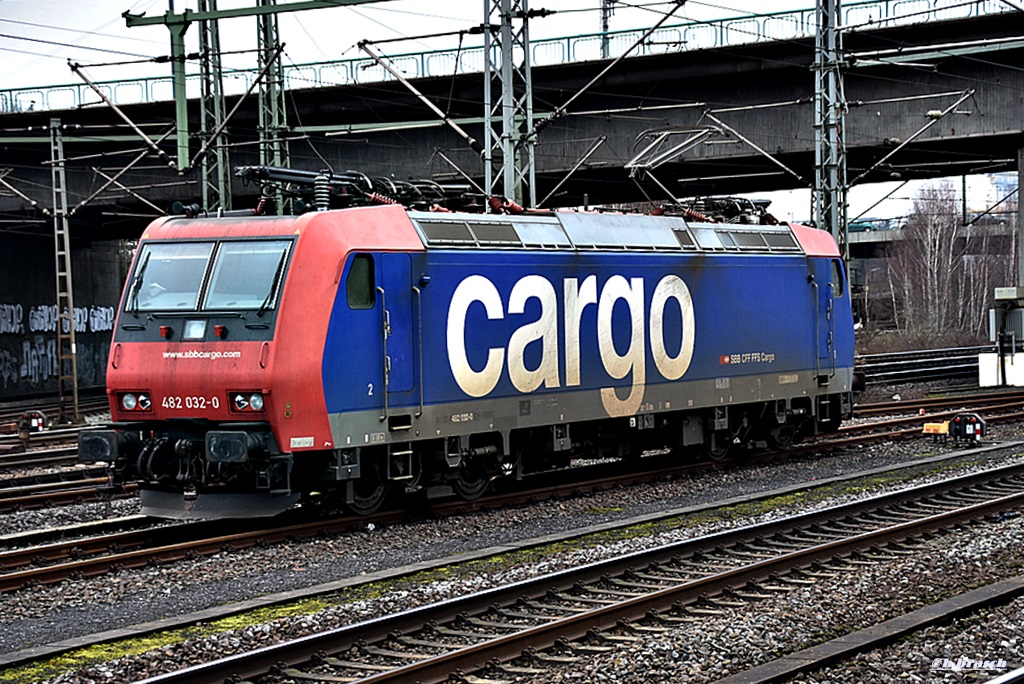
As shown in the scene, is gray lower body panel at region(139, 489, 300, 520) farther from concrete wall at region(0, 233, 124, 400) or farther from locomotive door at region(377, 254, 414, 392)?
concrete wall at region(0, 233, 124, 400)

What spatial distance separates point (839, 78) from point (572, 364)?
13.1 m

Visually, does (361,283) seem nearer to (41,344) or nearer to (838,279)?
(838,279)

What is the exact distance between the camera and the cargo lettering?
52.4ft

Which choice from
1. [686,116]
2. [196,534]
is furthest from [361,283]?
[686,116]

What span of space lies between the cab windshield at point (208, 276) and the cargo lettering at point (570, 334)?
2472 millimetres

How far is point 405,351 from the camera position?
15.2m

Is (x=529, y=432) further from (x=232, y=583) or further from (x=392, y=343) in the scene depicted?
(x=232, y=583)

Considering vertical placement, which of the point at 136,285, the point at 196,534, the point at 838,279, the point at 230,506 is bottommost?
the point at 196,534

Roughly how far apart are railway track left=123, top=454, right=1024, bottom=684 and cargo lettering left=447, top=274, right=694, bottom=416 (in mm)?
4104

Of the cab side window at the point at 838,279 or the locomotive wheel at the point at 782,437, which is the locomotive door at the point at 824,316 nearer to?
the cab side window at the point at 838,279

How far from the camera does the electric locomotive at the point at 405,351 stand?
1398cm

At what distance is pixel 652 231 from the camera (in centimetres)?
1898

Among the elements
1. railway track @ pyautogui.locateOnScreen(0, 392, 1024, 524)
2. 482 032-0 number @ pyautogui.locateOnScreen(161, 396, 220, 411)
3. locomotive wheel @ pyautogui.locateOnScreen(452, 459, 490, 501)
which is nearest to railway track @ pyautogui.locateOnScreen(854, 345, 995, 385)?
railway track @ pyautogui.locateOnScreen(0, 392, 1024, 524)

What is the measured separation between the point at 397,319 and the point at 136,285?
2979 mm
